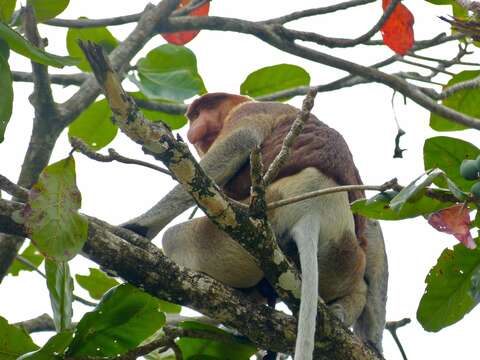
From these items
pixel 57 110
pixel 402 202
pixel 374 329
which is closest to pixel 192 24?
pixel 57 110

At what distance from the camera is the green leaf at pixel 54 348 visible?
7.28ft

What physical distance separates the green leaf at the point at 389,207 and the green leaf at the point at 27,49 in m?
0.96

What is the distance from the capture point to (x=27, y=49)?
2.51m

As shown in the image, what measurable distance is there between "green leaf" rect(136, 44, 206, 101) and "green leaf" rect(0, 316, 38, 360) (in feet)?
5.36

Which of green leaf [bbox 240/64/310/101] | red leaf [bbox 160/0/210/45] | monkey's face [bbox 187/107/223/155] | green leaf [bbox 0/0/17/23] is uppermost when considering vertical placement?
red leaf [bbox 160/0/210/45]

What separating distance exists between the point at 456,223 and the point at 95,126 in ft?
8.23

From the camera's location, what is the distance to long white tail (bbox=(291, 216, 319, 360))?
242cm

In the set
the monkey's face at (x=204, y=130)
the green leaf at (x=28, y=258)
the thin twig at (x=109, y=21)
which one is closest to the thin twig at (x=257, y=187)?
the thin twig at (x=109, y=21)

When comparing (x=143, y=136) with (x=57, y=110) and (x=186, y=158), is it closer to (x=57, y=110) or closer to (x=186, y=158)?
(x=186, y=158)

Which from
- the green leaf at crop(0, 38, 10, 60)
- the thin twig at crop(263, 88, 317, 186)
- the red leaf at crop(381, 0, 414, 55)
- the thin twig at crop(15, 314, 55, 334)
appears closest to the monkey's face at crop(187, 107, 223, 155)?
the red leaf at crop(381, 0, 414, 55)

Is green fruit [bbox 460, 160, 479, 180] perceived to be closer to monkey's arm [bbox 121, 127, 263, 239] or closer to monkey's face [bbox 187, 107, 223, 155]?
monkey's arm [bbox 121, 127, 263, 239]

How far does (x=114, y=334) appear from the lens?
251cm

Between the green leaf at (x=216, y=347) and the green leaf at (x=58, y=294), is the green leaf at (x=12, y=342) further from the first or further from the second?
the green leaf at (x=216, y=347)

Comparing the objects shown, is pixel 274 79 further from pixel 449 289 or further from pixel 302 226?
pixel 449 289
